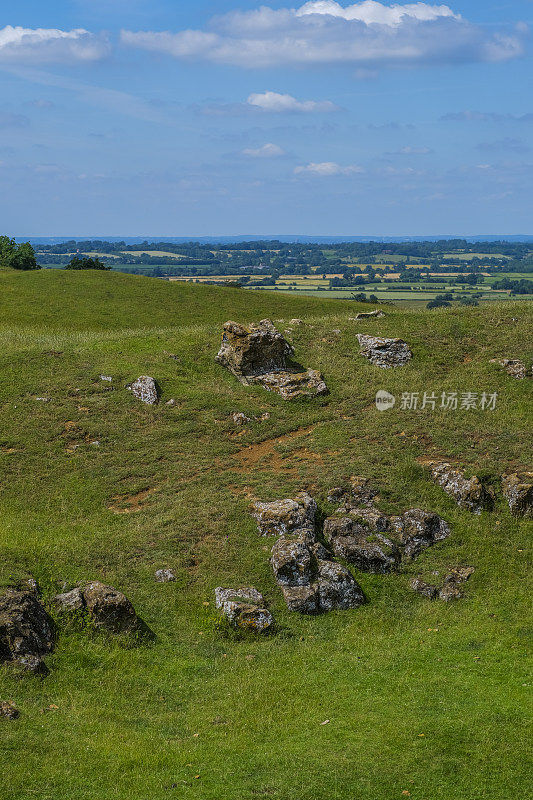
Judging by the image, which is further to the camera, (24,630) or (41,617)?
(41,617)

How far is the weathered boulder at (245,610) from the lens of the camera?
818 inches

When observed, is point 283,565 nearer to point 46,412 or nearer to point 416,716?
point 416,716

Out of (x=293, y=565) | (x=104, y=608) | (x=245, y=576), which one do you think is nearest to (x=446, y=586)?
(x=293, y=565)

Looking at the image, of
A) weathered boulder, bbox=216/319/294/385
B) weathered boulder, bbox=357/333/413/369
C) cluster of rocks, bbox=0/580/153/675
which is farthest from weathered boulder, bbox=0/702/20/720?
weathered boulder, bbox=357/333/413/369

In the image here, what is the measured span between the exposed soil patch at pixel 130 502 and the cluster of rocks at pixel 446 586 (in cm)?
1169

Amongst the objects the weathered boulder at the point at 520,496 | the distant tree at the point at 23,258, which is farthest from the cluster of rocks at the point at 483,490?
the distant tree at the point at 23,258

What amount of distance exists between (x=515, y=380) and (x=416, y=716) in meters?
25.2

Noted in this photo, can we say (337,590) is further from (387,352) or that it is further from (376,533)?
(387,352)

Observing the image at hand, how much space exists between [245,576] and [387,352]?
70.9 ft

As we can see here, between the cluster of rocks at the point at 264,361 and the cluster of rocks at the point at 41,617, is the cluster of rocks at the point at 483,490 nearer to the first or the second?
the cluster of rocks at the point at 264,361

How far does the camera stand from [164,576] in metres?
23.0

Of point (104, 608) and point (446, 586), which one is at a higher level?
point (104, 608)

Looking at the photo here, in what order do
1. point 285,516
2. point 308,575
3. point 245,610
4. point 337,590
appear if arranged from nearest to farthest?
point 245,610 < point 337,590 < point 308,575 < point 285,516

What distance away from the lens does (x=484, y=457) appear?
29172 mm
